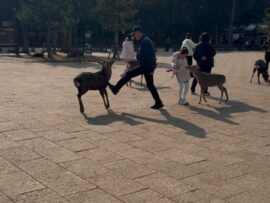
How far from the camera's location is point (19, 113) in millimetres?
8742

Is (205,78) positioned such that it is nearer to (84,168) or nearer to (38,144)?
(38,144)

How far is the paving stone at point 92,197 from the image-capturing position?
443 centimetres

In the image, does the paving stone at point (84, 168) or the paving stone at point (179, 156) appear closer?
the paving stone at point (84, 168)

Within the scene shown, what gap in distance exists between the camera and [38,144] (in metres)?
6.49

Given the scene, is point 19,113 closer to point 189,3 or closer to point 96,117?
point 96,117

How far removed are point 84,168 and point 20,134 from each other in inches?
83.0

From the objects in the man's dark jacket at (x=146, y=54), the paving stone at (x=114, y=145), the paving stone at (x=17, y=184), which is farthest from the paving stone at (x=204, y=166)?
the man's dark jacket at (x=146, y=54)

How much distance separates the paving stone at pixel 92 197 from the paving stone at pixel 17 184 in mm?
500

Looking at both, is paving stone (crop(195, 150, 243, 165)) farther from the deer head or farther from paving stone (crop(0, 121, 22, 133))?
the deer head

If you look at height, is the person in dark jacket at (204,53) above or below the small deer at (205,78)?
above

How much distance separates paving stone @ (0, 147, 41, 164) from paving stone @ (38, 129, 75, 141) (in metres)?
0.69

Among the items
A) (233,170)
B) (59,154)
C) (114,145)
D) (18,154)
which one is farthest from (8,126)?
(233,170)

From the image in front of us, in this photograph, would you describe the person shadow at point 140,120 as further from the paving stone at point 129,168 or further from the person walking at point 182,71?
the paving stone at point 129,168

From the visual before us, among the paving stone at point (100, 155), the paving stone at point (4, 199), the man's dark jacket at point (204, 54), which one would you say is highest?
the man's dark jacket at point (204, 54)
